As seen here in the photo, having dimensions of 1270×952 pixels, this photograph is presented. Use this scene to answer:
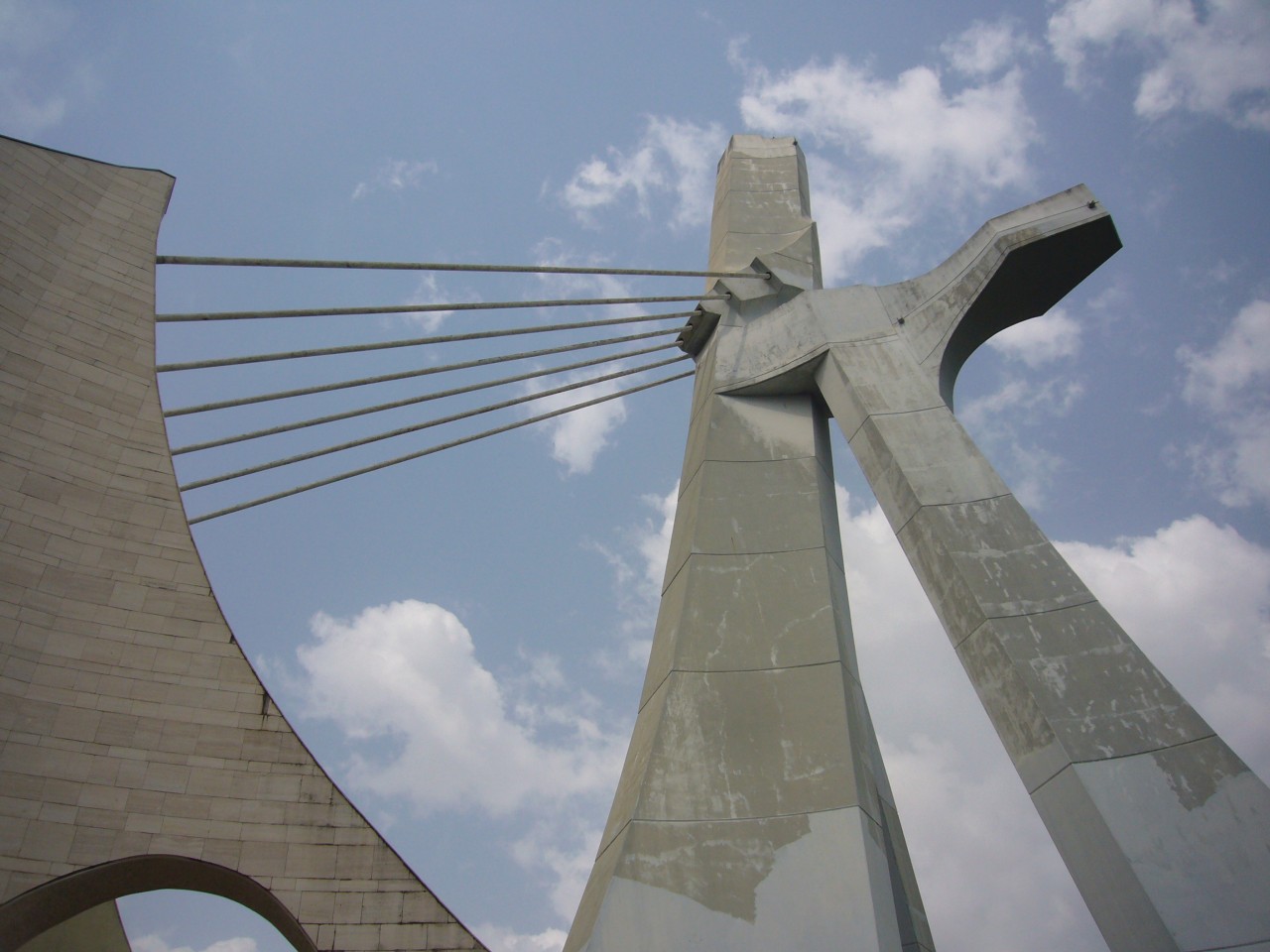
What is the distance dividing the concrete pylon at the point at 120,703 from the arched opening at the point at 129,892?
0.02m

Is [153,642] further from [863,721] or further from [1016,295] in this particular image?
[1016,295]

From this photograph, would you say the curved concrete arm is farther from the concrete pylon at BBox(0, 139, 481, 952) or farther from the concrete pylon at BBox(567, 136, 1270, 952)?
the concrete pylon at BBox(0, 139, 481, 952)

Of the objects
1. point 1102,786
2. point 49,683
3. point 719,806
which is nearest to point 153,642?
point 49,683

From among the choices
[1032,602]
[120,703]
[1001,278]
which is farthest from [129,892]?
[1001,278]

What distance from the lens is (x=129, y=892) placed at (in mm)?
8695

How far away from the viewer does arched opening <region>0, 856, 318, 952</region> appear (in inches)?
317

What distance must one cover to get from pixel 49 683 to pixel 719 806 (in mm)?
6088

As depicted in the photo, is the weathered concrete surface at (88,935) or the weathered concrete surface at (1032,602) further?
the weathered concrete surface at (88,935)

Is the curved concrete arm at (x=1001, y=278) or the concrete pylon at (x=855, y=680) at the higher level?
the curved concrete arm at (x=1001, y=278)

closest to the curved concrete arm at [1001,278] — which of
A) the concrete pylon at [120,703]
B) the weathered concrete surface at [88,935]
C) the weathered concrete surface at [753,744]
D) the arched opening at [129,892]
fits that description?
the weathered concrete surface at [753,744]

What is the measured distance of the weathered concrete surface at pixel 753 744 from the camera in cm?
866

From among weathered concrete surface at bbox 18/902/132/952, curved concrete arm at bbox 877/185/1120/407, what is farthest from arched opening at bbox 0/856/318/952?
curved concrete arm at bbox 877/185/1120/407

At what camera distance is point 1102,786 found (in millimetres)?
8211

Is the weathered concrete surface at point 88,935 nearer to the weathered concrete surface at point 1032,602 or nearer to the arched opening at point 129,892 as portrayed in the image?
the arched opening at point 129,892
